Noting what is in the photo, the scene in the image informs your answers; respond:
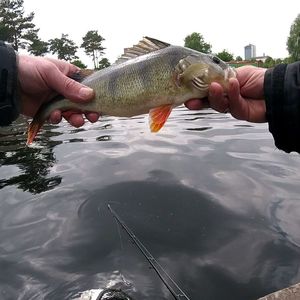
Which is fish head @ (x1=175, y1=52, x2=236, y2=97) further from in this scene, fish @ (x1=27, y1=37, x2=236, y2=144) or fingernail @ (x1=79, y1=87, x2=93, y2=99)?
fingernail @ (x1=79, y1=87, x2=93, y2=99)

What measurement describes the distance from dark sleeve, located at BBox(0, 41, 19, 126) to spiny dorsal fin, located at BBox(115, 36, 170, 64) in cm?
106

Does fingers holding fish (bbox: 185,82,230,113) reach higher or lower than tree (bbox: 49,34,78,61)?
lower

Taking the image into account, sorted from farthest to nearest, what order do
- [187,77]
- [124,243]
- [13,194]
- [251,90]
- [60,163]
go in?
[60,163] → [13,194] → [124,243] → [251,90] → [187,77]

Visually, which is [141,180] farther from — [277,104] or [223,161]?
[277,104]

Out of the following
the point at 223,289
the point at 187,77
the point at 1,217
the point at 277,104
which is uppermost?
the point at 187,77

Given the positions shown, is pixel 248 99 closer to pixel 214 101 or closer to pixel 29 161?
pixel 214 101

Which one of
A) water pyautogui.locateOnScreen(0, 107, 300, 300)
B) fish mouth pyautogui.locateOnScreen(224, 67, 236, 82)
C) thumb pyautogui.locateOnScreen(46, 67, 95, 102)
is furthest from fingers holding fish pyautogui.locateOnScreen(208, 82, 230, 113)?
water pyautogui.locateOnScreen(0, 107, 300, 300)

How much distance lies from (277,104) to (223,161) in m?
3.27

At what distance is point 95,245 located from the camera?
4.16m

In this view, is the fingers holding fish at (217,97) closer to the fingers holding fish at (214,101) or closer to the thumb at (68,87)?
the fingers holding fish at (214,101)

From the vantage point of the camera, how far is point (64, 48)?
258ft

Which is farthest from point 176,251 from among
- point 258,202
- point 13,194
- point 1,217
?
point 13,194

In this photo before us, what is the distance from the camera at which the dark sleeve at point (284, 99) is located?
3.20m

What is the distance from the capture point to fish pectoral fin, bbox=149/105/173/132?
3.18m
